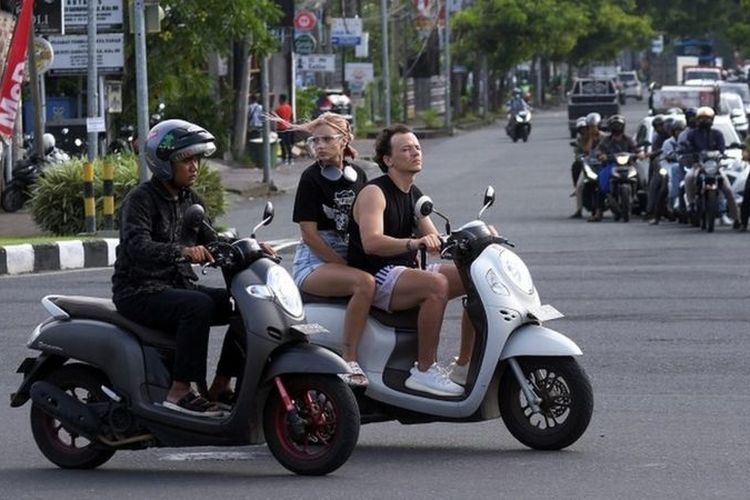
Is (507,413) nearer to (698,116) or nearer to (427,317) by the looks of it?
(427,317)

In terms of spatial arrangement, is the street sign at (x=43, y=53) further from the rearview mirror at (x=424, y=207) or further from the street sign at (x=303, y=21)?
the street sign at (x=303, y=21)

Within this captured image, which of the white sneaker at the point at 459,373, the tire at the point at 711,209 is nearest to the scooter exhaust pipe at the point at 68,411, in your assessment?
the white sneaker at the point at 459,373

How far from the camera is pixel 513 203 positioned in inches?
1331

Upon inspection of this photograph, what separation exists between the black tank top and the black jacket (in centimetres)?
91

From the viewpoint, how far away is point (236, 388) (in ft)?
29.0

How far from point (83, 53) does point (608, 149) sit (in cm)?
769

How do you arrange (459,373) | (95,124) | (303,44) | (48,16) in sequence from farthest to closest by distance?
(303,44) < (48,16) < (95,124) < (459,373)

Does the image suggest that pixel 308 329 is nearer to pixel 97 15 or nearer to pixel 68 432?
pixel 68 432

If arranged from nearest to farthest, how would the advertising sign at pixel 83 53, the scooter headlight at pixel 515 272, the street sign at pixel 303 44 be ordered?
the scooter headlight at pixel 515 272 → the advertising sign at pixel 83 53 → the street sign at pixel 303 44

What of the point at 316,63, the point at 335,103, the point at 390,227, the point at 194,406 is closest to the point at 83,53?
the point at 390,227

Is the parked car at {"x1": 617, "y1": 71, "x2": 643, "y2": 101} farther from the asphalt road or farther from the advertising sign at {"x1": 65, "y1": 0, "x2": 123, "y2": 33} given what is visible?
the asphalt road

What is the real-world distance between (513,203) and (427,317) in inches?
969

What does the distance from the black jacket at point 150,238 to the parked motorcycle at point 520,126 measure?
54.4 meters

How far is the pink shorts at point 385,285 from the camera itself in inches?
371
